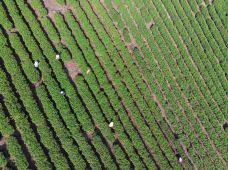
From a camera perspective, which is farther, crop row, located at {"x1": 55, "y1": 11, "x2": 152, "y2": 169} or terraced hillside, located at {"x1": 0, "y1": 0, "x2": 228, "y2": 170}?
crop row, located at {"x1": 55, "y1": 11, "x2": 152, "y2": 169}

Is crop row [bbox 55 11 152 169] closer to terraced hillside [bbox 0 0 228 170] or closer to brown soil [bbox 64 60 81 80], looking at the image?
terraced hillside [bbox 0 0 228 170]

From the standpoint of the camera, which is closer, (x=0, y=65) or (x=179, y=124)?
(x=0, y=65)

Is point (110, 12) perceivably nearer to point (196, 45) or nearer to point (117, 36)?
point (117, 36)

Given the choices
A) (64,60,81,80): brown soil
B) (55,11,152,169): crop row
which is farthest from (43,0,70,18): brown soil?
(64,60,81,80): brown soil

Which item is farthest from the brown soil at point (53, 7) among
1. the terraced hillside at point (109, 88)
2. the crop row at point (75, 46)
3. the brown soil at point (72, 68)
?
the brown soil at point (72, 68)

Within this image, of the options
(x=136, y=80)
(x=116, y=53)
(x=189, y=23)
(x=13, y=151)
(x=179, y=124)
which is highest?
(x=189, y=23)

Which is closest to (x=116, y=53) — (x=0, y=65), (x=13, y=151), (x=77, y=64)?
(x=77, y=64)

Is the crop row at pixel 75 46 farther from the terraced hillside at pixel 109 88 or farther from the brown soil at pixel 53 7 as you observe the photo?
the brown soil at pixel 53 7
